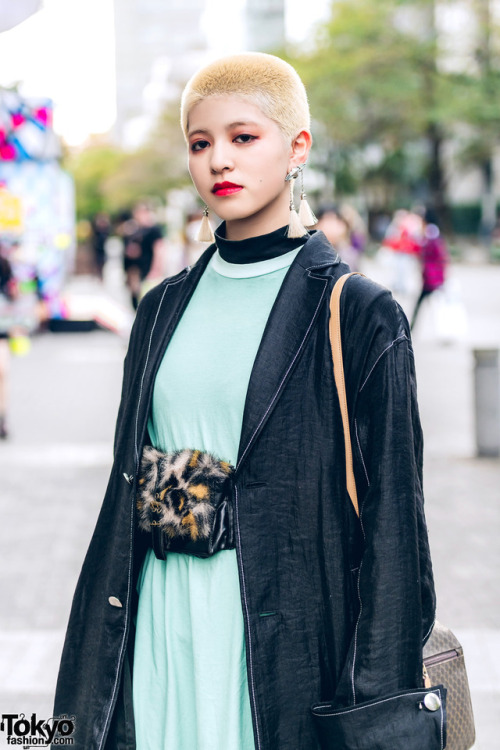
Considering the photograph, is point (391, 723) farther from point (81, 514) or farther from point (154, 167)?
point (154, 167)

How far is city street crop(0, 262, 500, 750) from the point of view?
173 inches

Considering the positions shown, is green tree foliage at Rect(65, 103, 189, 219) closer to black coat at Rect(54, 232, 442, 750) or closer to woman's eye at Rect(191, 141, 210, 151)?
woman's eye at Rect(191, 141, 210, 151)

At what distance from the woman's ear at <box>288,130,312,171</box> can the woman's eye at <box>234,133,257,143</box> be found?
0.09 meters

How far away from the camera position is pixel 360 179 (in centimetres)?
5784

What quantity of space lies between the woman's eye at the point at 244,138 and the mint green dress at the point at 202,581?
0.23 metres

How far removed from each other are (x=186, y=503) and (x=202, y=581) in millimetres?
143

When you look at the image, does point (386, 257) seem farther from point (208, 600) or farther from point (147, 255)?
point (208, 600)

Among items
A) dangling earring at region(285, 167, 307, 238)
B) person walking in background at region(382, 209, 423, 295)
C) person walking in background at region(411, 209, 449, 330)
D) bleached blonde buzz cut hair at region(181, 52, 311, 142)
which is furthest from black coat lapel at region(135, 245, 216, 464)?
person walking in background at region(382, 209, 423, 295)

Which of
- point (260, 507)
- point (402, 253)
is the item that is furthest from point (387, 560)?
point (402, 253)

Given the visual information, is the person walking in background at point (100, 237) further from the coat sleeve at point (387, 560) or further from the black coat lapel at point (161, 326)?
the coat sleeve at point (387, 560)

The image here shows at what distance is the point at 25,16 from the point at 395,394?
142cm

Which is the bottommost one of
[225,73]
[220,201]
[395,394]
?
[395,394]

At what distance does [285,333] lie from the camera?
1955mm

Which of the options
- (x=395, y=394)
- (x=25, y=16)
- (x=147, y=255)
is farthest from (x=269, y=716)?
(x=147, y=255)
